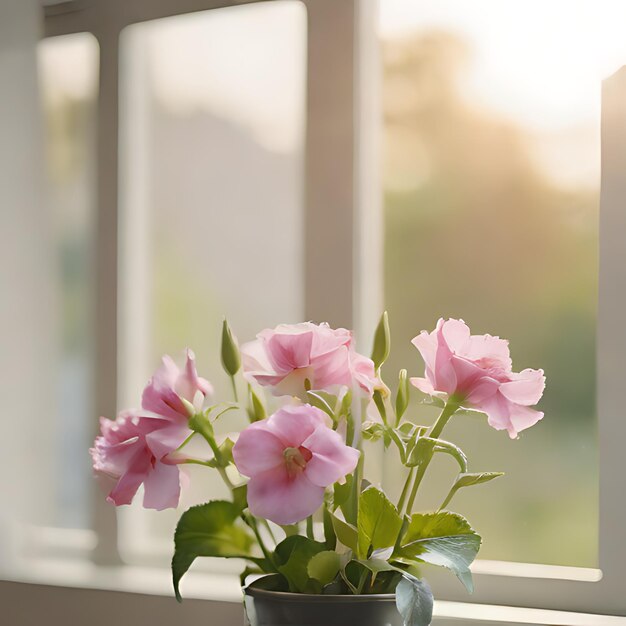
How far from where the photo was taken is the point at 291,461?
777mm

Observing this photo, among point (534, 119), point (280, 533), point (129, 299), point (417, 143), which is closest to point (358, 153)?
point (417, 143)

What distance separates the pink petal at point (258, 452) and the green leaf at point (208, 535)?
0.10m

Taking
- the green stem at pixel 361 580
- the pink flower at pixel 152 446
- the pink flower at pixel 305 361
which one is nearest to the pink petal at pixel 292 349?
the pink flower at pixel 305 361

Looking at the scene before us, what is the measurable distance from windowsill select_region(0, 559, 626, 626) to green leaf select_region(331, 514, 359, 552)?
1.04 feet

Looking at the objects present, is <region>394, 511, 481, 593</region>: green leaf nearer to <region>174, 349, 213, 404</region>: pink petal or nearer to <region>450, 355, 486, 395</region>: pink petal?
<region>450, 355, 486, 395</region>: pink petal

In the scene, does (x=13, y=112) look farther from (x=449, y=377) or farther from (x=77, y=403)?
(x=449, y=377)

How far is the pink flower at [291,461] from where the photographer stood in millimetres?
757

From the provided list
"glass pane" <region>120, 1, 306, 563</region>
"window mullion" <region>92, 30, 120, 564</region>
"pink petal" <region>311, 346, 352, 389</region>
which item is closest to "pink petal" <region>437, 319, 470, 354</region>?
"pink petal" <region>311, 346, 352, 389</region>

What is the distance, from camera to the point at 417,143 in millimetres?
1221

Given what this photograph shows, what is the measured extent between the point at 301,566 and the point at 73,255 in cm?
76

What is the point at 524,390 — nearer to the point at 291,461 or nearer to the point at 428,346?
the point at 428,346

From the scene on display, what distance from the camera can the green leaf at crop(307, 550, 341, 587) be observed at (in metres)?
0.81

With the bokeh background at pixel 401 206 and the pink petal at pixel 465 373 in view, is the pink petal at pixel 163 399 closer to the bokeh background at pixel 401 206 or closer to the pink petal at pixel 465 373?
the pink petal at pixel 465 373

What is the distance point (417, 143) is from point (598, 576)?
62 cm
